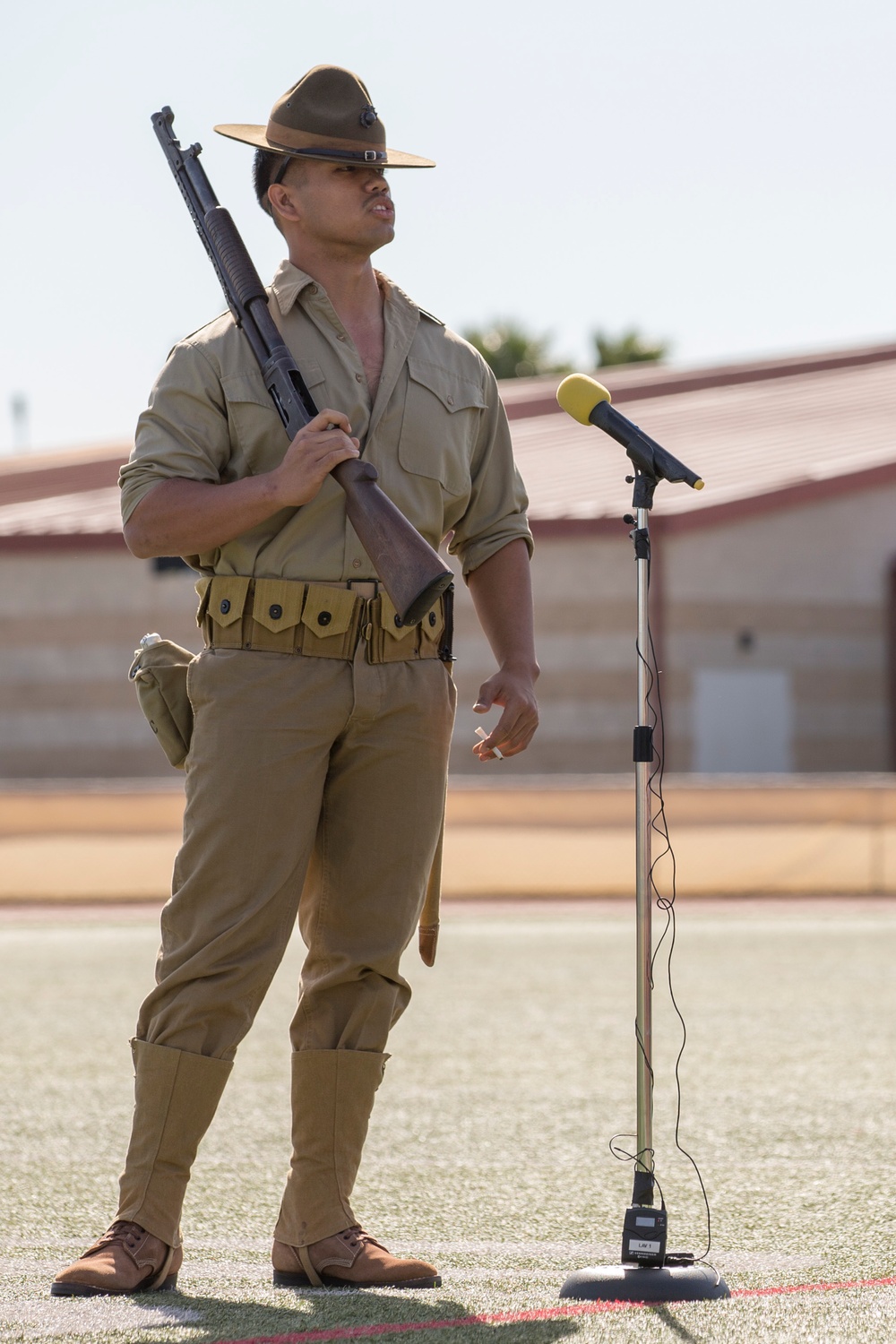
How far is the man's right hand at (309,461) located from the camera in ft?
11.0

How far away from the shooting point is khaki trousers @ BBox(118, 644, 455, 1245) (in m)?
3.47

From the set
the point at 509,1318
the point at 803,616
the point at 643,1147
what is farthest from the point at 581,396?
the point at 803,616

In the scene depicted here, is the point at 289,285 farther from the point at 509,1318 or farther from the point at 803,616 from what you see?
the point at 803,616

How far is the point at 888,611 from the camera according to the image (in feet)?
78.1

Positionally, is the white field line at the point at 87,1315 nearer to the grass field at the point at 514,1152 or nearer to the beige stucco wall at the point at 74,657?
the grass field at the point at 514,1152

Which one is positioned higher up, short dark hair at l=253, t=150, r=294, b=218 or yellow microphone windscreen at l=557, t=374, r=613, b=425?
short dark hair at l=253, t=150, r=294, b=218

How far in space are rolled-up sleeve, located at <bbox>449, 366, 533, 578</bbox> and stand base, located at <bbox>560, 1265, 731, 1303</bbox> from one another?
1.54 metres

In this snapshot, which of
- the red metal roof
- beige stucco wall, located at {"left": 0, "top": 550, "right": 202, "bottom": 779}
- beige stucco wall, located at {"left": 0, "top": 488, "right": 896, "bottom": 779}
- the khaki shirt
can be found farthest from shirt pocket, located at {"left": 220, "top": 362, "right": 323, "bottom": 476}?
beige stucco wall, located at {"left": 0, "top": 550, "right": 202, "bottom": 779}

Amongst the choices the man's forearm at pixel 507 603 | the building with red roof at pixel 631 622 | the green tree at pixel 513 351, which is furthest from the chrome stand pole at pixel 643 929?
the green tree at pixel 513 351

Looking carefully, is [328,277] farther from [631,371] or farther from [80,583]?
[631,371]

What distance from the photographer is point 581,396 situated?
368cm

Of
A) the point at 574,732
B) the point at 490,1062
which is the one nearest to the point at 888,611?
the point at 574,732

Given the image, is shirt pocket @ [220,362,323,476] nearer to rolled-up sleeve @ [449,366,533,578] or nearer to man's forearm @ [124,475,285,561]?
man's forearm @ [124,475,285,561]

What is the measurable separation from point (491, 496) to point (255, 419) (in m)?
0.65
